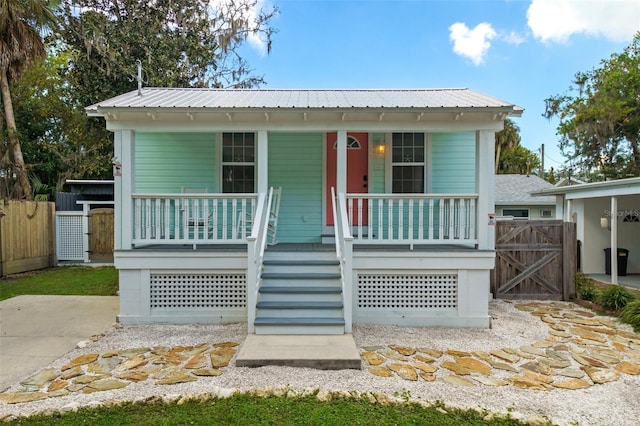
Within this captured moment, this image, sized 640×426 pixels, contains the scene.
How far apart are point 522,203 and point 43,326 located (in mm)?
16953

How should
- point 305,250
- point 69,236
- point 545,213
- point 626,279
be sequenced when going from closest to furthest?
point 305,250 < point 626,279 < point 69,236 < point 545,213

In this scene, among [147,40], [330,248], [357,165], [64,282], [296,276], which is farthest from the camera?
[147,40]

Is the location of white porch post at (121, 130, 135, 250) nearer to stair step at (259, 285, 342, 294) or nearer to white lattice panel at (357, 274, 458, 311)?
stair step at (259, 285, 342, 294)

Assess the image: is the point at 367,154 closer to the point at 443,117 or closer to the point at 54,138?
the point at 443,117

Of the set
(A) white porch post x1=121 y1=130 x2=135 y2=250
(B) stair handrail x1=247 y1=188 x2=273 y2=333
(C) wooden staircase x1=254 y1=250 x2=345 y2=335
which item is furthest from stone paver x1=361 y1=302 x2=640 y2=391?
(A) white porch post x1=121 y1=130 x2=135 y2=250

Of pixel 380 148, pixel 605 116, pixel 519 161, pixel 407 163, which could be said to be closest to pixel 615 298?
pixel 407 163

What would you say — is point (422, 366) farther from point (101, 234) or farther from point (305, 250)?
point (101, 234)

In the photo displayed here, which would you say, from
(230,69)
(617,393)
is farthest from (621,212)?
(230,69)

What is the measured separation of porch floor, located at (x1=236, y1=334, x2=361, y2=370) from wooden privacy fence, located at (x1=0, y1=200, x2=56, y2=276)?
869cm

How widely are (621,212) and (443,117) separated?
7.91 metres

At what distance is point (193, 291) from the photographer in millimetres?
5559

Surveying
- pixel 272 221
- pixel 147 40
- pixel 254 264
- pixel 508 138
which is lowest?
pixel 254 264

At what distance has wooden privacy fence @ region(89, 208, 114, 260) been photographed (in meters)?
11.6

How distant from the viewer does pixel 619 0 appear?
583 inches
